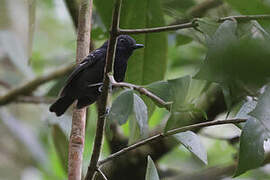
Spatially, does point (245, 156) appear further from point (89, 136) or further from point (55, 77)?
point (89, 136)

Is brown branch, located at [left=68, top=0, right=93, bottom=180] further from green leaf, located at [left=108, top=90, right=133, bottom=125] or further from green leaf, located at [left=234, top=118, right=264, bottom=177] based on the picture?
green leaf, located at [left=234, top=118, right=264, bottom=177]

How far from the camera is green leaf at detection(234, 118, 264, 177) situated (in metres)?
1.47

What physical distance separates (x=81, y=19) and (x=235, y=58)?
177 centimetres

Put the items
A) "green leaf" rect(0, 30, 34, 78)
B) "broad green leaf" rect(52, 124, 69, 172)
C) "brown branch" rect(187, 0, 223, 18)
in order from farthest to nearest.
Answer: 1. "green leaf" rect(0, 30, 34, 78)
2. "brown branch" rect(187, 0, 223, 18)
3. "broad green leaf" rect(52, 124, 69, 172)

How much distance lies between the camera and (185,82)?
5.09 ft

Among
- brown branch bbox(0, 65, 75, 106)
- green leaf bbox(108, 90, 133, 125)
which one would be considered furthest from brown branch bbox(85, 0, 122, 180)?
brown branch bbox(0, 65, 75, 106)

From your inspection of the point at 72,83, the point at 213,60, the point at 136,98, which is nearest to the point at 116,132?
the point at 72,83

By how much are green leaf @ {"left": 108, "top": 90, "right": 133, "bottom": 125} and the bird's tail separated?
6.57 feet

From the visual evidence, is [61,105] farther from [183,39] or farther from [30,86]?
[183,39]

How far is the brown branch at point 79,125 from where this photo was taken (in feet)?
6.34

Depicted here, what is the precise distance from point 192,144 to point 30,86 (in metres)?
2.85

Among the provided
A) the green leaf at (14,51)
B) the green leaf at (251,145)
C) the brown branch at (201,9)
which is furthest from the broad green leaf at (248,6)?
the green leaf at (14,51)

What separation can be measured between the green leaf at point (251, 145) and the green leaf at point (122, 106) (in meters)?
0.41

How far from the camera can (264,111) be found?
4.13ft
